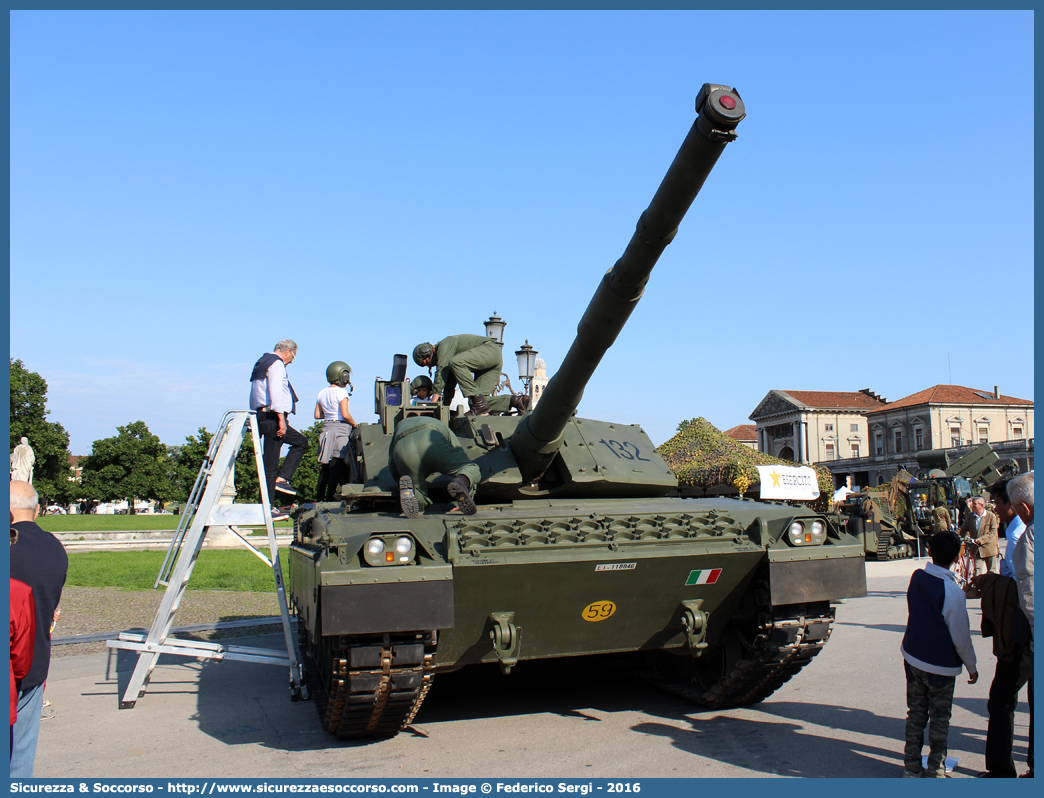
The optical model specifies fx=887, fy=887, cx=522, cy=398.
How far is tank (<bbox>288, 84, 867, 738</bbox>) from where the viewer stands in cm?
521

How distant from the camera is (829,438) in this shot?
278 feet

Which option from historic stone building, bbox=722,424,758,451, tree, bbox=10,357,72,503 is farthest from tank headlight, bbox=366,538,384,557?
historic stone building, bbox=722,424,758,451

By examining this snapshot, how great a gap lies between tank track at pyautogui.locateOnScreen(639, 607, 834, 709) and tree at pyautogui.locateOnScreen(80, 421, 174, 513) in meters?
73.5

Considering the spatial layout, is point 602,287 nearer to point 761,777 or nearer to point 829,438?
point 761,777

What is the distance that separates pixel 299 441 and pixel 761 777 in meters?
5.56

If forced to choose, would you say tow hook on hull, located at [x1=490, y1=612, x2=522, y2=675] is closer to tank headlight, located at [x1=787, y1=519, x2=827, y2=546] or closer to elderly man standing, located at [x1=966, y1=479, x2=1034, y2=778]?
tank headlight, located at [x1=787, y1=519, x2=827, y2=546]

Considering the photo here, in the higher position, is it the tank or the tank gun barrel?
the tank gun barrel

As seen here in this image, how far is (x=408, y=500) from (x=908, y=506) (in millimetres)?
20530

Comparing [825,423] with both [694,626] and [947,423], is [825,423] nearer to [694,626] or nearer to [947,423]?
[947,423]

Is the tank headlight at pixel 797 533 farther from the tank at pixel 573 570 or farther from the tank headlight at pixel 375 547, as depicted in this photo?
the tank headlight at pixel 375 547

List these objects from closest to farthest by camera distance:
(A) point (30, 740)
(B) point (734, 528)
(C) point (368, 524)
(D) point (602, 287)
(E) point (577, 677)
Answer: (A) point (30, 740) < (D) point (602, 287) < (C) point (368, 524) < (B) point (734, 528) < (E) point (577, 677)

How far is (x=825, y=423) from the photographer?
85.1 m

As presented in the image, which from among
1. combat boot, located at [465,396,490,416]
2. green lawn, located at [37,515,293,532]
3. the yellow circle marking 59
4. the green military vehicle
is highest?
combat boot, located at [465,396,490,416]

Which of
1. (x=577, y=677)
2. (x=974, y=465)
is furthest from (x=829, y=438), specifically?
(x=577, y=677)
